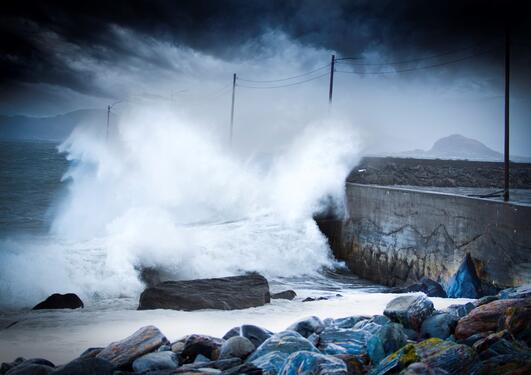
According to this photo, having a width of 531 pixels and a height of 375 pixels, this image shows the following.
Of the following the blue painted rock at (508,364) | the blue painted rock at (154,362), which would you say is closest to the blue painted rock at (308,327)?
the blue painted rock at (154,362)

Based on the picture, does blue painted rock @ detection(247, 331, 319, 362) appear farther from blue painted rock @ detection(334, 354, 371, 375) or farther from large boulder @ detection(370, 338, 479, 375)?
large boulder @ detection(370, 338, 479, 375)

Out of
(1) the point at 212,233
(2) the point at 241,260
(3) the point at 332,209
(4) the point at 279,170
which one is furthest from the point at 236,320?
(4) the point at 279,170

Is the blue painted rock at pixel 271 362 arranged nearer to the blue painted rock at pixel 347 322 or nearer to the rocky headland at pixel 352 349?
the rocky headland at pixel 352 349

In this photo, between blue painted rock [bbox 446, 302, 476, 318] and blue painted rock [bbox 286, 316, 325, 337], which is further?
blue painted rock [bbox 446, 302, 476, 318]

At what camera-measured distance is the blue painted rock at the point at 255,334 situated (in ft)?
12.5

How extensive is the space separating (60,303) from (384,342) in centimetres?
603

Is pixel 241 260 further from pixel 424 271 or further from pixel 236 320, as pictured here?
pixel 236 320

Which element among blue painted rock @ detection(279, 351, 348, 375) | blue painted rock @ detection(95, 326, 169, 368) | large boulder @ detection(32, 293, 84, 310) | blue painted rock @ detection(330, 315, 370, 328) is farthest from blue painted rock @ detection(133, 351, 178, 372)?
large boulder @ detection(32, 293, 84, 310)

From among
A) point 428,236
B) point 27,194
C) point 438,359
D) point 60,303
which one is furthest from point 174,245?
point 27,194

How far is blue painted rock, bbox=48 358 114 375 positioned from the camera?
110 inches

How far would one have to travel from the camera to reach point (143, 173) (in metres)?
23.8

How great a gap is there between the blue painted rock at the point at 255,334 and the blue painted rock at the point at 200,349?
0.30 meters

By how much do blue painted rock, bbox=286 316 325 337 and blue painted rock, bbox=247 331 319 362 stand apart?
0.61 m

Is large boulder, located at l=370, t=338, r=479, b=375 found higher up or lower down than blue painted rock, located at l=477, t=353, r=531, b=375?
lower down
